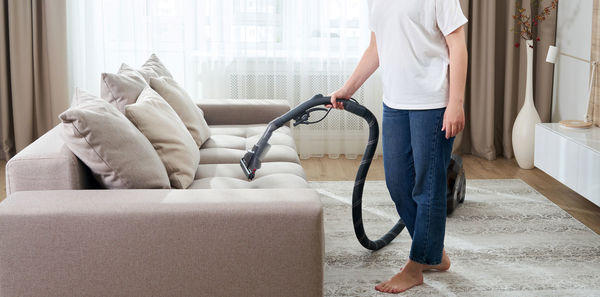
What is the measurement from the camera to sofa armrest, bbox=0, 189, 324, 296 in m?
2.07

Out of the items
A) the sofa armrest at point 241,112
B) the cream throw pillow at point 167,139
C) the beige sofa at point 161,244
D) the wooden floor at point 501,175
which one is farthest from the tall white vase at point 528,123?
the beige sofa at point 161,244

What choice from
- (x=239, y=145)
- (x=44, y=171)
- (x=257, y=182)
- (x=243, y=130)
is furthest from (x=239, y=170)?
(x=44, y=171)

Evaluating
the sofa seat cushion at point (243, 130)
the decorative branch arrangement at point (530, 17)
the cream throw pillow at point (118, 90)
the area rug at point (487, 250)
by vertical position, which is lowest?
the area rug at point (487, 250)

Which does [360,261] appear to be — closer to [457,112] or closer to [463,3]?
[457,112]

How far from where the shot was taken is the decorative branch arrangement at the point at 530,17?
14.9ft

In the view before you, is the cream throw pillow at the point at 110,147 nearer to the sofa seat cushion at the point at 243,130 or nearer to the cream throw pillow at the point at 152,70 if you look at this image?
the cream throw pillow at the point at 152,70

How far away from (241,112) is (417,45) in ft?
5.60

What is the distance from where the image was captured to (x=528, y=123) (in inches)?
177

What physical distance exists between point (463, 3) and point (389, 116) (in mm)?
2306

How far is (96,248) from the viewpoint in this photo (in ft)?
6.82

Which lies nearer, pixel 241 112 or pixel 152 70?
pixel 152 70

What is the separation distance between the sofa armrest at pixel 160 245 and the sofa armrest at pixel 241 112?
1869mm

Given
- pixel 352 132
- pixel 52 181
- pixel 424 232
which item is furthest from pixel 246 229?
pixel 352 132

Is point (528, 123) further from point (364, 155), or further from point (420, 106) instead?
point (420, 106)
